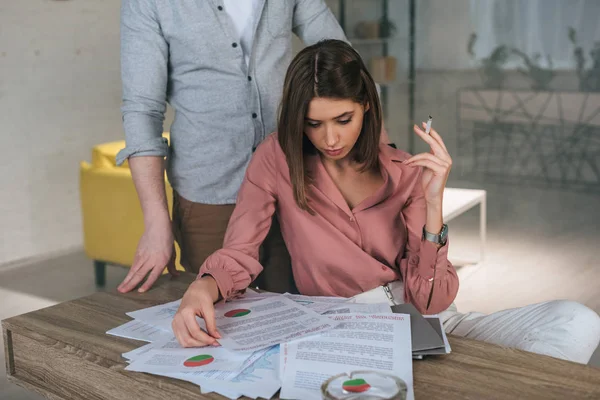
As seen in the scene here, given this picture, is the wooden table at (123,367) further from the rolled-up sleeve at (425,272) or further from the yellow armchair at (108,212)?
the yellow armchair at (108,212)

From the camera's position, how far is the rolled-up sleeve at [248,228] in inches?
63.4

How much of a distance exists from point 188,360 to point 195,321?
0.09 meters

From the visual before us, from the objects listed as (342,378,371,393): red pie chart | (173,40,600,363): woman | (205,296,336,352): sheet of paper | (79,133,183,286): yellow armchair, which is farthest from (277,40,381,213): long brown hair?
(79,133,183,286): yellow armchair

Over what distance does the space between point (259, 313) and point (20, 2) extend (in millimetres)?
3581

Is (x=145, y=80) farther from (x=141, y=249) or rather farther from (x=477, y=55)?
(x=477, y=55)

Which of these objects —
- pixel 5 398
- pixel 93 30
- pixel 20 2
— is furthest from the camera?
pixel 93 30

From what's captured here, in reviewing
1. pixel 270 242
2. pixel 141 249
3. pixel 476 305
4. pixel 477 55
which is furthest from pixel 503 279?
pixel 477 55

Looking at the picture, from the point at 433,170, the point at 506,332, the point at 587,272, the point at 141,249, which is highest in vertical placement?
the point at 433,170

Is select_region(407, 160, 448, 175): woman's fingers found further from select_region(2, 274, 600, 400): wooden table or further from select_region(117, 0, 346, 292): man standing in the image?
select_region(117, 0, 346, 292): man standing

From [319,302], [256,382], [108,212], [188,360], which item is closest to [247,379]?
[256,382]

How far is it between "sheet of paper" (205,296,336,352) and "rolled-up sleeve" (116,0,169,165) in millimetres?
503

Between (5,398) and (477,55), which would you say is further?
(477,55)

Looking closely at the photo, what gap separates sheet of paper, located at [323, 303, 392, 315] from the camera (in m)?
1.41

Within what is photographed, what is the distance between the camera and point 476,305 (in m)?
3.53
